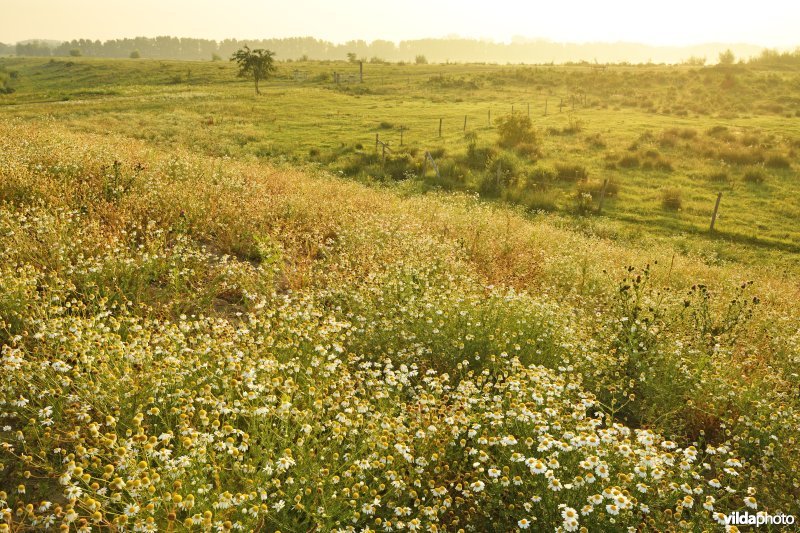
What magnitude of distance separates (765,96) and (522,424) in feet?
189

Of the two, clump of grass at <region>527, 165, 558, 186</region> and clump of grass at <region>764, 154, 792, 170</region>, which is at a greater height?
clump of grass at <region>764, 154, 792, 170</region>

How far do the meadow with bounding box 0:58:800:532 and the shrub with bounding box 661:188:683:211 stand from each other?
13cm

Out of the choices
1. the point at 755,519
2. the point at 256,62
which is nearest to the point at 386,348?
the point at 755,519

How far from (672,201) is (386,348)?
1852 centimetres

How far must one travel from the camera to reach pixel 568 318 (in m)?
8.08

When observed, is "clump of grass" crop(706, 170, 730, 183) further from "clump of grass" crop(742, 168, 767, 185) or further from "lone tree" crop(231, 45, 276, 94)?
"lone tree" crop(231, 45, 276, 94)

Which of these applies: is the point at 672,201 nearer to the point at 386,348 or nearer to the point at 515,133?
the point at 515,133

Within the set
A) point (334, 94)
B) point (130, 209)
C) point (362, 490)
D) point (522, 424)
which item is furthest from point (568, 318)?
point (334, 94)

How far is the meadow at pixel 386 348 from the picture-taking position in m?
3.95

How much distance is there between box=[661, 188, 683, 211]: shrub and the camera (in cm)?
2086

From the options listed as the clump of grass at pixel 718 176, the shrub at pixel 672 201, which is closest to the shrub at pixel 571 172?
the shrub at pixel 672 201

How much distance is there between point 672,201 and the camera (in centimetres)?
2097

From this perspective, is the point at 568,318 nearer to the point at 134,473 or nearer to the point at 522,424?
the point at 522,424

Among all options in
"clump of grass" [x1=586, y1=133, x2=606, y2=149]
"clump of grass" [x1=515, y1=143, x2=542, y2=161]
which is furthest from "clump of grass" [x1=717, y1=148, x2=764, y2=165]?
"clump of grass" [x1=515, y1=143, x2=542, y2=161]
